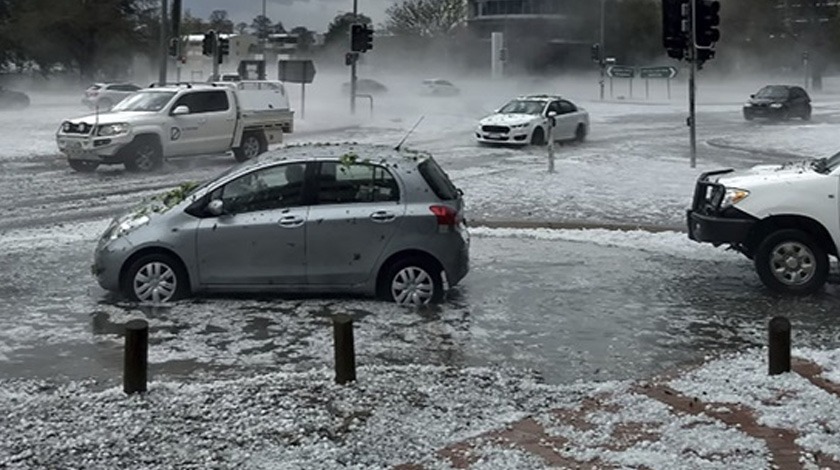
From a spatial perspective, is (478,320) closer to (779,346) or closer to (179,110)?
(779,346)

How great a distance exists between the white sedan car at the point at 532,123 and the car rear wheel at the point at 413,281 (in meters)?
19.0

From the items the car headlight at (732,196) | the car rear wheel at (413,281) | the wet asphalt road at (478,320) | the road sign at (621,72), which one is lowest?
the wet asphalt road at (478,320)

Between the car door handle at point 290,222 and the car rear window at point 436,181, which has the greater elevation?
the car rear window at point 436,181

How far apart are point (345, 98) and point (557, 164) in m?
31.7

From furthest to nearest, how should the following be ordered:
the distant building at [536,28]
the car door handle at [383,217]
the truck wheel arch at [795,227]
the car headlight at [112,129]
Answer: the distant building at [536,28] < the car headlight at [112,129] < the truck wheel arch at [795,227] < the car door handle at [383,217]

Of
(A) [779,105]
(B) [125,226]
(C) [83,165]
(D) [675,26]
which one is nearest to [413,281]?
(B) [125,226]

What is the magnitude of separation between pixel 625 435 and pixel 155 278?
5.20 meters

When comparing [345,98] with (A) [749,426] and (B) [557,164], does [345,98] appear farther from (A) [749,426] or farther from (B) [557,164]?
(A) [749,426]

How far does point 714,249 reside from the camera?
44.0ft

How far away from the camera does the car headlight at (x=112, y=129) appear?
2233 centimetres

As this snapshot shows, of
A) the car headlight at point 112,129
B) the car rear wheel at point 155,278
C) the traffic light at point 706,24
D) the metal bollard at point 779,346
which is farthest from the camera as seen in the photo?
the car headlight at point 112,129

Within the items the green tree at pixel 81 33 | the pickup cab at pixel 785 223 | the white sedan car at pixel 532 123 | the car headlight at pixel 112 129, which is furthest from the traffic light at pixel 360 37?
the green tree at pixel 81 33

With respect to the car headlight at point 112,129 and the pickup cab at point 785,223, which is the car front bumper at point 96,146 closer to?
the car headlight at point 112,129

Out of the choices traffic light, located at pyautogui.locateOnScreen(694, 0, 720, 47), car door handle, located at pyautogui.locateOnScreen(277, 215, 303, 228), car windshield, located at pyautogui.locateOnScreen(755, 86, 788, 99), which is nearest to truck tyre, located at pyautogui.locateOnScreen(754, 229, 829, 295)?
car door handle, located at pyautogui.locateOnScreen(277, 215, 303, 228)
